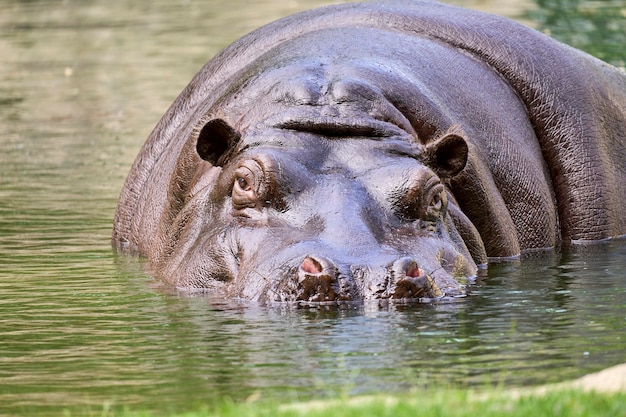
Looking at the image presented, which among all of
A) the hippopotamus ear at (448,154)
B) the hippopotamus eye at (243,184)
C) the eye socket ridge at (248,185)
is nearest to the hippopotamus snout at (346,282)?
the eye socket ridge at (248,185)

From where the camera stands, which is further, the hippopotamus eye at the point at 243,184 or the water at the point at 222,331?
the hippopotamus eye at the point at 243,184

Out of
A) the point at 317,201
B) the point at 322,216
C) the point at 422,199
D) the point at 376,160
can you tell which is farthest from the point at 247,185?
the point at 422,199

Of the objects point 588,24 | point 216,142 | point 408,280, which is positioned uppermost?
point 588,24

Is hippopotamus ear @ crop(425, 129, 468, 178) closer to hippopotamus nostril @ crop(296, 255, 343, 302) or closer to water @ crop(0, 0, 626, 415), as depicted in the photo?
water @ crop(0, 0, 626, 415)

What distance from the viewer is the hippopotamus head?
24.3 feet

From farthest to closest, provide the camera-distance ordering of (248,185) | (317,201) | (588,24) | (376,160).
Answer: (588,24), (376,160), (248,185), (317,201)

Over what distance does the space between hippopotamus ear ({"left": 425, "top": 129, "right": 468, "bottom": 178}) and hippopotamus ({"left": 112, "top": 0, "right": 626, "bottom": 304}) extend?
11 millimetres

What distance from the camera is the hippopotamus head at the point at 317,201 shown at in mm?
7402

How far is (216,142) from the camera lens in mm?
8719

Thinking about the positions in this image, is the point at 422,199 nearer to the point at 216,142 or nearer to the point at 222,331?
the point at 216,142

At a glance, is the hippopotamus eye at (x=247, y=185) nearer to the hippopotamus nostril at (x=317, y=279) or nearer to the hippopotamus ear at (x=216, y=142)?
the hippopotamus ear at (x=216, y=142)

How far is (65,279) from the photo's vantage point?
9438mm

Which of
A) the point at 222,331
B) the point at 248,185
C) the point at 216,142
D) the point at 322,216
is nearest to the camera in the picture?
the point at 222,331

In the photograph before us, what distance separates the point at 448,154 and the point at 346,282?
5.82ft
